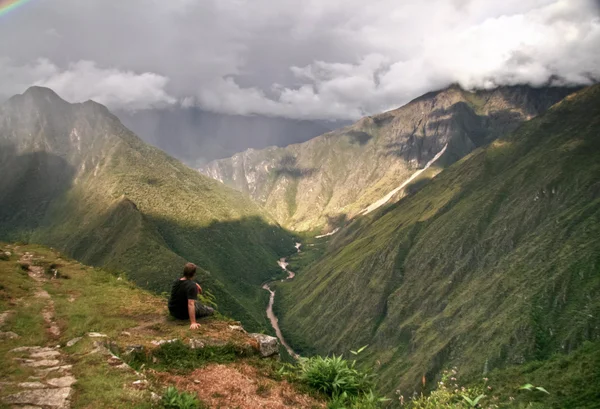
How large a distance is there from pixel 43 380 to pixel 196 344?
6.91m

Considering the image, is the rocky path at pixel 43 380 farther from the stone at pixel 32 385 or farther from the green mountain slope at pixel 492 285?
the green mountain slope at pixel 492 285

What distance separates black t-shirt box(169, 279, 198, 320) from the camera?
861 inches

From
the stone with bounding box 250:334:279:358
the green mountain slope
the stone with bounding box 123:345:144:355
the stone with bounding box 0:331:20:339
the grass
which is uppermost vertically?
the stone with bounding box 0:331:20:339

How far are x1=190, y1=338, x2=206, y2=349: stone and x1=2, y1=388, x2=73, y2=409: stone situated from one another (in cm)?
659

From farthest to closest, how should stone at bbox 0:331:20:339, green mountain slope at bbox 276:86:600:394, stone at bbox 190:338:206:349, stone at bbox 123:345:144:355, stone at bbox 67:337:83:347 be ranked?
green mountain slope at bbox 276:86:600:394
stone at bbox 190:338:206:349
stone at bbox 0:331:20:339
stone at bbox 67:337:83:347
stone at bbox 123:345:144:355

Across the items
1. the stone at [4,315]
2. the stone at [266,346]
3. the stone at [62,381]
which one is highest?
the stone at [4,315]

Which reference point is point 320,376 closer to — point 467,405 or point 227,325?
point 467,405

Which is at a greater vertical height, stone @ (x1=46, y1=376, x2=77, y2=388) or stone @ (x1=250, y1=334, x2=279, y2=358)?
stone @ (x1=46, y1=376, x2=77, y2=388)

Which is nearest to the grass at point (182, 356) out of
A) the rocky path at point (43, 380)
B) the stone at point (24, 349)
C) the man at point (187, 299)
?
the man at point (187, 299)

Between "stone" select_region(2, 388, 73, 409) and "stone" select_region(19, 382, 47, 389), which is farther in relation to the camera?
"stone" select_region(19, 382, 47, 389)

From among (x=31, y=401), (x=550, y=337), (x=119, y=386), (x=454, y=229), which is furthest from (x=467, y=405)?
(x=454, y=229)

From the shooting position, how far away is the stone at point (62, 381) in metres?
13.7

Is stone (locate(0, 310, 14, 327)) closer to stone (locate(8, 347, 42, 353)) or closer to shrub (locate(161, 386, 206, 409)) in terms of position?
stone (locate(8, 347, 42, 353))

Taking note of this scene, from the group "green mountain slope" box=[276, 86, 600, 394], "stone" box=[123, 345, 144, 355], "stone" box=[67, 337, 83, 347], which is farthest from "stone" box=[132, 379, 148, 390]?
"green mountain slope" box=[276, 86, 600, 394]
